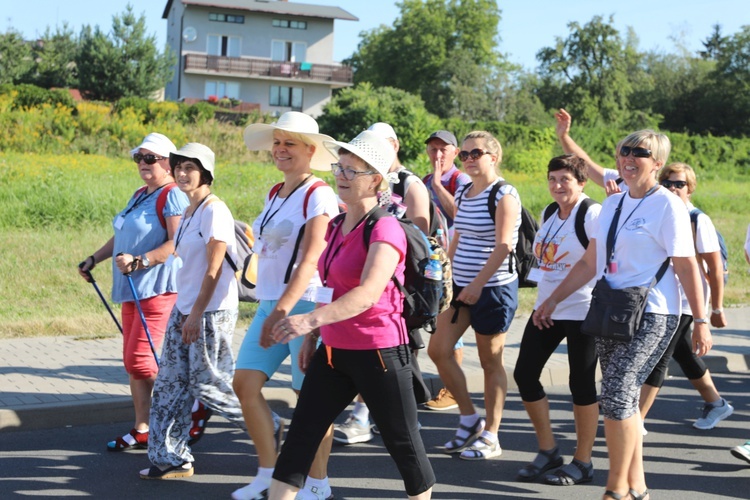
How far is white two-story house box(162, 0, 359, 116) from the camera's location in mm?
64562

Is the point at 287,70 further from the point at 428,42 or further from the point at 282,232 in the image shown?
the point at 282,232

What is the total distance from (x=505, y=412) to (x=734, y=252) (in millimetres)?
13247

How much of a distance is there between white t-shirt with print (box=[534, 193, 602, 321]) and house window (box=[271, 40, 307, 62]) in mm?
63846

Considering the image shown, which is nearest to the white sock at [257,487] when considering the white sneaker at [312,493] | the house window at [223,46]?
the white sneaker at [312,493]

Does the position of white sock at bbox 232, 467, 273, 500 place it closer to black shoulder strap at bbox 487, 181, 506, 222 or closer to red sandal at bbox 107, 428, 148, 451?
red sandal at bbox 107, 428, 148, 451

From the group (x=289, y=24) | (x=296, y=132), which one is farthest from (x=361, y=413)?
(x=289, y=24)

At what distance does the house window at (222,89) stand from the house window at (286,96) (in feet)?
8.12

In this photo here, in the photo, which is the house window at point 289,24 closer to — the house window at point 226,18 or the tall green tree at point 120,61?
the house window at point 226,18

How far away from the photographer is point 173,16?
72.9m

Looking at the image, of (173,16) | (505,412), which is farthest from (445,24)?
(505,412)

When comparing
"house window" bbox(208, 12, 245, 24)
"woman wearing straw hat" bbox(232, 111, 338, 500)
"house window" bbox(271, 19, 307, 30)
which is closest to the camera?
"woman wearing straw hat" bbox(232, 111, 338, 500)

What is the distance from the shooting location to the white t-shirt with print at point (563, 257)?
5.46 metres

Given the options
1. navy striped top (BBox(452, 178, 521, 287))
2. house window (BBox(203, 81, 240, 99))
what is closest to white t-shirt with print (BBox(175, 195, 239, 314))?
navy striped top (BBox(452, 178, 521, 287))

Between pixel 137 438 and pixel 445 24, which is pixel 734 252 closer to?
pixel 137 438
